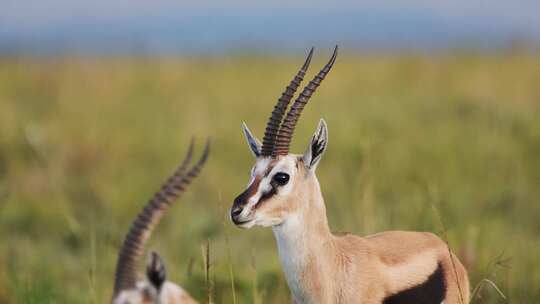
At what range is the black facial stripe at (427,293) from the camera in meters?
4.84

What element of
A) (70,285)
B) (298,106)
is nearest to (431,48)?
(70,285)

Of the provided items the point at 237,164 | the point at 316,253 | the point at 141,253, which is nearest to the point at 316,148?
the point at 316,253

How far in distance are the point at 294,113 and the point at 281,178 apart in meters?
0.39

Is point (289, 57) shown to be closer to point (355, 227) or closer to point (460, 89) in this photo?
point (460, 89)

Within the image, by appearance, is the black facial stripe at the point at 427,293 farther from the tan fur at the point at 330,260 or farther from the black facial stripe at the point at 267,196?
the black facial stripe at the point at 267,196

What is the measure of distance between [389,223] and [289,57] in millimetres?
18146

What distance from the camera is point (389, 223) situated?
29.2 feet

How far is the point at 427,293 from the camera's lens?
4.89 meters

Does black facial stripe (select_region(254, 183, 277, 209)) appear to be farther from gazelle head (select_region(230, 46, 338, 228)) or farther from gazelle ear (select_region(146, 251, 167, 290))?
gazelle ear (select_region(146, 251, 167, 290))

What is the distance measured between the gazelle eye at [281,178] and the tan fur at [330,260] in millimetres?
48

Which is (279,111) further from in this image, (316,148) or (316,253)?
(316,253)

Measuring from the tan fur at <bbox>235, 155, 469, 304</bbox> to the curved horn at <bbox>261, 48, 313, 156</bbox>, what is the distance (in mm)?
164

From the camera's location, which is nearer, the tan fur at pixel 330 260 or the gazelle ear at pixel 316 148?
the tan fur at pixel 330 260

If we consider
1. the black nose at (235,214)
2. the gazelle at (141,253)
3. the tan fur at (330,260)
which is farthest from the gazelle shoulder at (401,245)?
the gazelle at (141,253)
